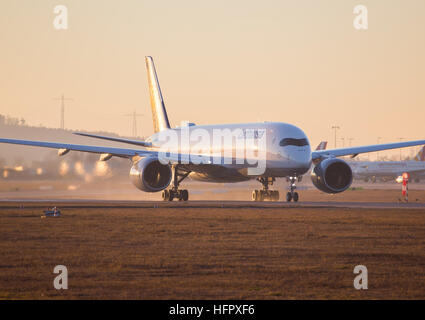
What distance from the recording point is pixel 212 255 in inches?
722

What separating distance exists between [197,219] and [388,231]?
811 centimetres

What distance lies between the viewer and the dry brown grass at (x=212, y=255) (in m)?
13.8

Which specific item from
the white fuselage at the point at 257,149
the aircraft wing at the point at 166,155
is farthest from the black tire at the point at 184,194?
the aircraft wing at the point at 166,155

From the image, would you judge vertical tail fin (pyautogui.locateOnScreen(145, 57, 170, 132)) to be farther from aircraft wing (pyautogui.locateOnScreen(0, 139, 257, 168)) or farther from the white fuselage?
aircraft wing (pyautogui.locateOnScreen(0, 139, 257, 168))

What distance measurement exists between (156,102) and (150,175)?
12.9 metres

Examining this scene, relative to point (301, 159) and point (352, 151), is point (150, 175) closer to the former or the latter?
point (301, 159)

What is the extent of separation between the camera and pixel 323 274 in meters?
15.5

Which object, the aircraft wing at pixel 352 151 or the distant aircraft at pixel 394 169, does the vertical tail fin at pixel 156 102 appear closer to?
the aircraft wing at pixel 352 151

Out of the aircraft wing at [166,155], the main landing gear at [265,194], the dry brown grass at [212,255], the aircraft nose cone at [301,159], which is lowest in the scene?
the dry brown grass at [212,255]

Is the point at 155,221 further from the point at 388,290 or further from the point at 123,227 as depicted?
the point at 388,290

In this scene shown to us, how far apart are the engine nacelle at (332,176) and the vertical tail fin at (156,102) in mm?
15239

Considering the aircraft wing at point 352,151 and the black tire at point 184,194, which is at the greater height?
the aircraft wing at point 352,151

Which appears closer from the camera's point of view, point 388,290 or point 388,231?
point 388,290

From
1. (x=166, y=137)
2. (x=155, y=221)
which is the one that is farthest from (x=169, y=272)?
(x=166, y=137)
